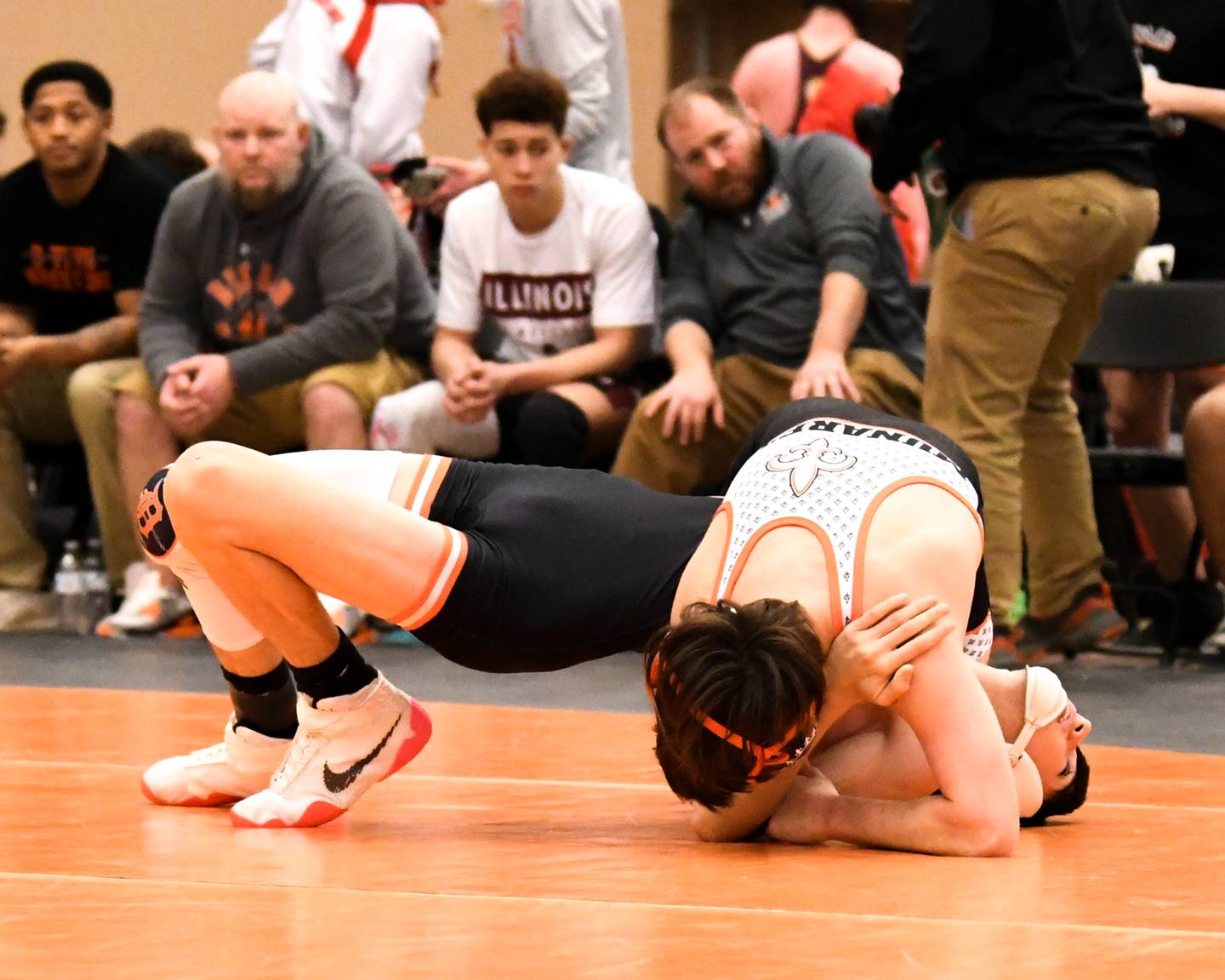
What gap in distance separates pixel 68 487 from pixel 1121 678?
3.86 metres

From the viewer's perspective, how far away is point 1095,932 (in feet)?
7.09

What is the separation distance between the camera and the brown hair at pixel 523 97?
5.46 m

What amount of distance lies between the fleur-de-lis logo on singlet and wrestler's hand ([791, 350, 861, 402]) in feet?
7.37

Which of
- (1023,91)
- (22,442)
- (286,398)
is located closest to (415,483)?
(1023,91)

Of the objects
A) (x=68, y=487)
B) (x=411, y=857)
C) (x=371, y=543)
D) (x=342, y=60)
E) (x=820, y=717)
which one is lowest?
(x=68, y=487)

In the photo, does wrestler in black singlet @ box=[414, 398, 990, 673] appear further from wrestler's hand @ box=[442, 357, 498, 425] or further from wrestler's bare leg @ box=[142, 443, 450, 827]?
wrestler's hand @ box=[442, 357, 498, 425]

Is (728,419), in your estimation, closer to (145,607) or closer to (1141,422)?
(1141,422)

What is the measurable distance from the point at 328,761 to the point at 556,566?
17.6 inches

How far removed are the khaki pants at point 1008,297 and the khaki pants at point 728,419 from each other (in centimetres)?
57

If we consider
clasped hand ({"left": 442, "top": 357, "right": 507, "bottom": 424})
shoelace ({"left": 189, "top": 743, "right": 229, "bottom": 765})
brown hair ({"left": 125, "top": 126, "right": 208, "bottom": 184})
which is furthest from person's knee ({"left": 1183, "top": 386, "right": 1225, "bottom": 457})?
brown hair ({"left": 125, "top": 126, "right": 208, "bottom": 184})

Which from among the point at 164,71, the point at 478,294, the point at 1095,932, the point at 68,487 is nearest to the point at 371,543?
the point at 1095,932

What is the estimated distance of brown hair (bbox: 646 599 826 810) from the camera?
7.84ft

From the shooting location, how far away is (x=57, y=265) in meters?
6.10

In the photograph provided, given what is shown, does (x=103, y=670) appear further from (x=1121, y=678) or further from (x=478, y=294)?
(x=1121, y=678)
